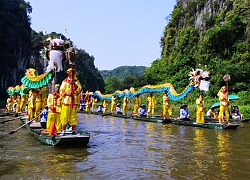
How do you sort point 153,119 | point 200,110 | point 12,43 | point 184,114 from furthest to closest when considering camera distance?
point 12,43
point 153,119
point 184,114
point 200,110

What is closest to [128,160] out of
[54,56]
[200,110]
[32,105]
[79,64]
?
[54,56]

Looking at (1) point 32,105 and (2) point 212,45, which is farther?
(2) point 212,45

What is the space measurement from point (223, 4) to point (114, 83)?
25100 millimetres

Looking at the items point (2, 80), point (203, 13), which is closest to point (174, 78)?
point (203, 13)

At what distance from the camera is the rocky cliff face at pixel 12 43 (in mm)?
50375

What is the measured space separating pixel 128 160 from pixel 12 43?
51573 millimetres

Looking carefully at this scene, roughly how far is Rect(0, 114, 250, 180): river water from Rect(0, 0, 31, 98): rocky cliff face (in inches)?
1687

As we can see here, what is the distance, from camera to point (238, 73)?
98.1 ft

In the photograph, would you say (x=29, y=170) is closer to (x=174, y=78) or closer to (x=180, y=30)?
(x=174, y=78)

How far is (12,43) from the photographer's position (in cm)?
5397

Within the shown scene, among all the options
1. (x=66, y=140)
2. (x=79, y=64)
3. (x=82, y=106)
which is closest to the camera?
(x=66, y=140)

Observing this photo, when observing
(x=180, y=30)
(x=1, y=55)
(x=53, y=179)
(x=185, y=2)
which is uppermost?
(x=185, y=2)

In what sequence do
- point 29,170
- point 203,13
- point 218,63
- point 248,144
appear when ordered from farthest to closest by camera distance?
point 203,13 → point 218,63 → point 248,144 → point 29,170

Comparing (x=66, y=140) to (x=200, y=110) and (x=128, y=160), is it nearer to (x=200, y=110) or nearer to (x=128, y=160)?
(x=128, y=160)
